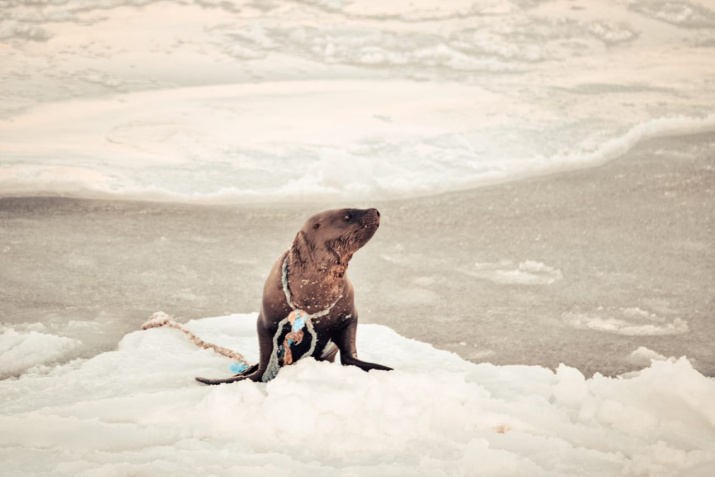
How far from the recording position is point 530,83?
9.77 m

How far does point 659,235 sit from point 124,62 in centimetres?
640

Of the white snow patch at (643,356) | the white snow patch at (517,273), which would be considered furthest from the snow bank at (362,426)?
the white snow patch at (517,273)

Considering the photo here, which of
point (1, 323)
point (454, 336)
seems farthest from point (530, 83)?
point (1, 323)

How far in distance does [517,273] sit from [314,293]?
8.76ft

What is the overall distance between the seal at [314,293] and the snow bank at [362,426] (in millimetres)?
116

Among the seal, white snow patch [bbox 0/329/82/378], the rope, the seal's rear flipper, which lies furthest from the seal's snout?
white snow patch [bbox 0/329/82/378]

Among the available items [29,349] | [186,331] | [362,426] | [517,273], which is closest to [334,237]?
[362,426]

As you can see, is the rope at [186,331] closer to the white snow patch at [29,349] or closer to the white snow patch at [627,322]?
the white snow patch at [29,349]

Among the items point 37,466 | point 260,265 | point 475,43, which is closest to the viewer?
point 37,466

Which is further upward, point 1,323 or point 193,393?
point 193,393

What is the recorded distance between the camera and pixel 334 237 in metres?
3.27

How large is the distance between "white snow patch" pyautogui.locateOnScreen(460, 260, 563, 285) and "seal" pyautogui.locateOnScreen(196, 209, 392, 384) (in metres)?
2.30

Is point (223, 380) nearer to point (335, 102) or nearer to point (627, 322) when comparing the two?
point (627, 322)

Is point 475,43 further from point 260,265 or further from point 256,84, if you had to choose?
point 260,265
